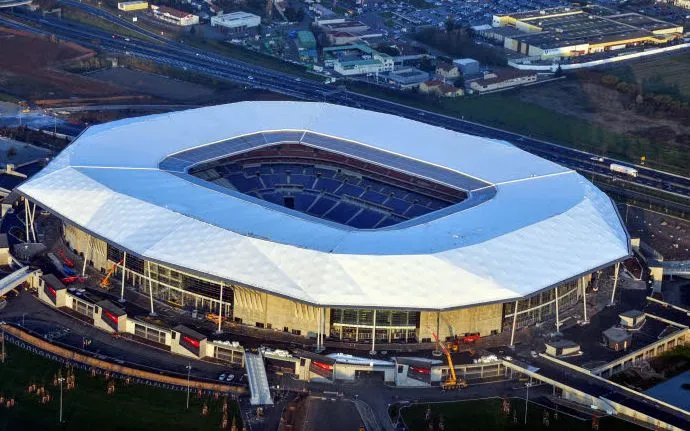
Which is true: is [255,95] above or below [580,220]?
below

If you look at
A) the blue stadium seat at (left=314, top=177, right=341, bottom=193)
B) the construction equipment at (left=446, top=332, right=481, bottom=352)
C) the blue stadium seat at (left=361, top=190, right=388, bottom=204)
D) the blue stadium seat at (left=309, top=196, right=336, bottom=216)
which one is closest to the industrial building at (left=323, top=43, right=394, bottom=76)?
the blue stadium seat at (left=314, top=177, right=341, bottom=193)

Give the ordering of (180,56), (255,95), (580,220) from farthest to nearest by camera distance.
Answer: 1. (180,56)
2. (255,95)
3. (580,220)

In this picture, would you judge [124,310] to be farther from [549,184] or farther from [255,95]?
[255,95]

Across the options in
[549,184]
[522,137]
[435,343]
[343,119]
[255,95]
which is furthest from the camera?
[255,95]

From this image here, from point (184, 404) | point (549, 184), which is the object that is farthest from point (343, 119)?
point (184, 404)

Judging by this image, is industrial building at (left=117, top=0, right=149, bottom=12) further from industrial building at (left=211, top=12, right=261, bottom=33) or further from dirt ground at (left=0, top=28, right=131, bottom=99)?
dirt ground at (left=0, top=28, right=131, bottom=99)

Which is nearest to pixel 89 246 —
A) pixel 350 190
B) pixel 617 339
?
pixel 350 190

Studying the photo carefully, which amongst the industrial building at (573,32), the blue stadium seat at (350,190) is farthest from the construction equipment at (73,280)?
the industrial building at (573,32)

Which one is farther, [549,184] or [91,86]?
[91,86]

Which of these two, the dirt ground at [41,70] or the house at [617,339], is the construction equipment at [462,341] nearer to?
the house at [617,339]
